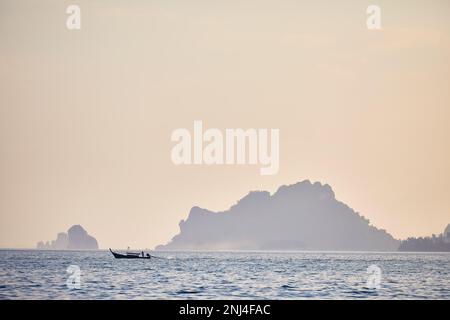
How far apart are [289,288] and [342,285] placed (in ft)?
18.9

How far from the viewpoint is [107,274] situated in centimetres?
7025

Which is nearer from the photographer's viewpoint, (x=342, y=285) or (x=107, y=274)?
(x=342, y=285)

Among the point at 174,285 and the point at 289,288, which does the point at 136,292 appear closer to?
the point at 174,285
